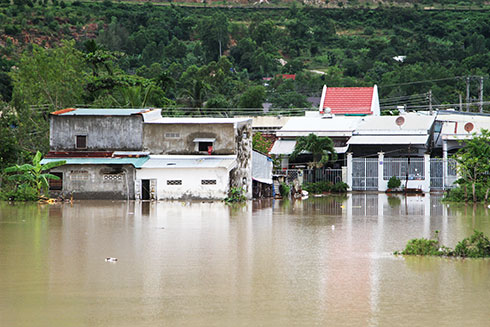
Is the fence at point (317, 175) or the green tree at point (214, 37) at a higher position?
the green tree at point (214, 37)

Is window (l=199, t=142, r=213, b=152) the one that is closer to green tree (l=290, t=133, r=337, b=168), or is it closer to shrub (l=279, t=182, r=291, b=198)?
shrub (l=279, t=182, r=291, b=198)

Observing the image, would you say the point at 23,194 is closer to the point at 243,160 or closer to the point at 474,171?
the point at 243,160

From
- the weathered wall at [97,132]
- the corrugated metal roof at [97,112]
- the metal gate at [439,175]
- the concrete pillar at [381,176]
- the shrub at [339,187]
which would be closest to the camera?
the corrugated metal roof at [97,112]

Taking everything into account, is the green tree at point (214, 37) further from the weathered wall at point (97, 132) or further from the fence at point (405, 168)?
the weathered wall at point (97, 132)

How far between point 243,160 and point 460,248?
2002cm

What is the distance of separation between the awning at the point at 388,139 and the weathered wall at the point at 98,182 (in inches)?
482

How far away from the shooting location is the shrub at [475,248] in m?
18.3

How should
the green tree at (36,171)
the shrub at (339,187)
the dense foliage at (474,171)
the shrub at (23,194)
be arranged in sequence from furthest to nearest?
the shrub at (339,187)
the shrub at (23,194)
the green tree at (36,171)
the dense foliage at (474,171)

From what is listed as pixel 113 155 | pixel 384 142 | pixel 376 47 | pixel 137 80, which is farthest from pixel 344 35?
pixel 113 155

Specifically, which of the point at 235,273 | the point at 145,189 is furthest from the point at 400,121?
the point at 235,273

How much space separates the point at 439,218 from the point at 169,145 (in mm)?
13812

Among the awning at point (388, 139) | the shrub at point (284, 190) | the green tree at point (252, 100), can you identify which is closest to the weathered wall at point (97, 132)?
the shrub at point (284, 190)

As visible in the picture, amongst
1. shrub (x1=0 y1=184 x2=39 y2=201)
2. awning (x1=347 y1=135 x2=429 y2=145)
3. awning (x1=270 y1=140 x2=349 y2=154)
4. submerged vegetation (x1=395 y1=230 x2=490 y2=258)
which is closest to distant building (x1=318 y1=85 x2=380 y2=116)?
awning (x1=270 y1=140 x2=349 y2=154)

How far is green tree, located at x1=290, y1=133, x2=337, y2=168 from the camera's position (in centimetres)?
4147
